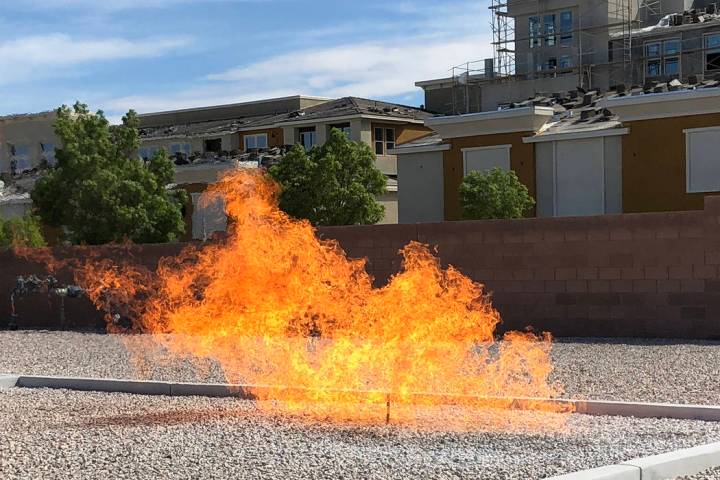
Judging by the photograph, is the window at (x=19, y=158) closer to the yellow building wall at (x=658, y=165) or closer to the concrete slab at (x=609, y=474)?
the yellow building wall at (x=658, y=165)

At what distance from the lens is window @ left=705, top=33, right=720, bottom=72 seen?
52.3 meters

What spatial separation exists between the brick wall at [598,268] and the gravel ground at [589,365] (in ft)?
2.12

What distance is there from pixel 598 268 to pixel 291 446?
1027 cm

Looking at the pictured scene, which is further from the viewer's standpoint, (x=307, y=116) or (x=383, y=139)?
(x=307, y=116)

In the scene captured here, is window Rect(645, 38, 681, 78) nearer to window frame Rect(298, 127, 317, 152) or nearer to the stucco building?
the stucco building

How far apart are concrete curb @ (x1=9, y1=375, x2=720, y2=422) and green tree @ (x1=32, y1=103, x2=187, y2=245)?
1859 cm

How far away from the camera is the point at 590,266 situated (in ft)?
58.4

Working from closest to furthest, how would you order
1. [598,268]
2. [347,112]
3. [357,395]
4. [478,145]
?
[357,395] < [598,268] < [478,145] < [347,112]

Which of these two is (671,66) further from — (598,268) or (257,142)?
(598,268)

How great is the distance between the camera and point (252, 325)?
40.8ft

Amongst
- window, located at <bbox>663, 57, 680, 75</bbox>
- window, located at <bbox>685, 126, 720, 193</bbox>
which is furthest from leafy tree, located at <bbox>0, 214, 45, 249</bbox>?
→ window, located at <bbox>663, 57, 680, 75</bbox>

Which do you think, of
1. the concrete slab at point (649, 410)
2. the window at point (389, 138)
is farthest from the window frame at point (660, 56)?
the concrete slab at point (649, 410)

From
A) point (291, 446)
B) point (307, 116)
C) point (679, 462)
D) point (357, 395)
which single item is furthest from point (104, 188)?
point (679, 462)

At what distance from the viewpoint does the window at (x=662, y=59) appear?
52.8m
